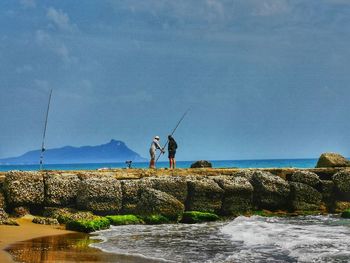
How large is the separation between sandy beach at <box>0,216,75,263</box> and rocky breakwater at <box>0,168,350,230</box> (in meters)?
0.76

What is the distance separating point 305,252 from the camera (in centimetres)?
1435

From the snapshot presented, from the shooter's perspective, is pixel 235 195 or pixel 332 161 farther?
pixel 332 161

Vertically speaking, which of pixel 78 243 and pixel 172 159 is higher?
pixel 172 159

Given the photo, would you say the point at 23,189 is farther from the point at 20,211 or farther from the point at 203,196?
the point at 203,196

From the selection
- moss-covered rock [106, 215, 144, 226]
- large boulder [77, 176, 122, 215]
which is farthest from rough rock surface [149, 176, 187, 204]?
moss-covered rock [106, 215, 144, 226]

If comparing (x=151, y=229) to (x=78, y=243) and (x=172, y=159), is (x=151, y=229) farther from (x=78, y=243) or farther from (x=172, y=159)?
(x=172, y=159)

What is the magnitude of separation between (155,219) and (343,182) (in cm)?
878

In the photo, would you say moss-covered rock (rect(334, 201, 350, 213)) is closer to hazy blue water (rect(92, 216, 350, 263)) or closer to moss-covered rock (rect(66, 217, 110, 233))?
hazy blue water (rect(92, 216, 350, 263))

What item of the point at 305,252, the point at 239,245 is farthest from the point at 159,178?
the point at 305,252

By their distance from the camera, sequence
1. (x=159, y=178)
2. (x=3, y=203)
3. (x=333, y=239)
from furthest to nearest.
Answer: (x=159, y=178)
(x=3, y=203)
(x=333, y=239)

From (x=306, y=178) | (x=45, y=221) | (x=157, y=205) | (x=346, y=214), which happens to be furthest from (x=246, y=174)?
(x=45, y=221)

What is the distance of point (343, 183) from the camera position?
25.3 meters

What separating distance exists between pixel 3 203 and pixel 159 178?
542cm

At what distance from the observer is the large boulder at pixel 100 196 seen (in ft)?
67.9
